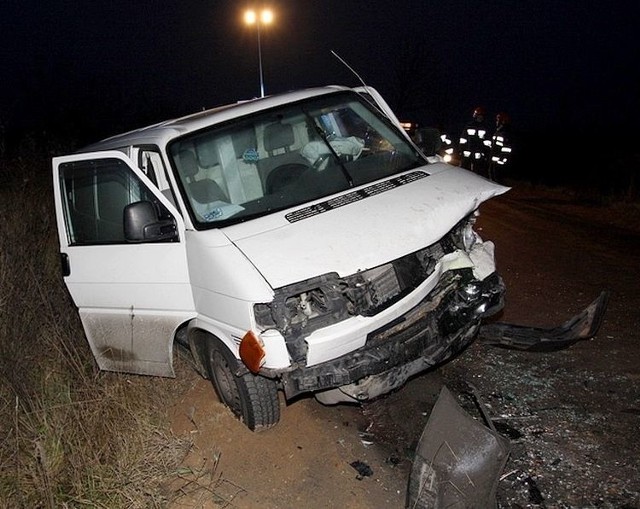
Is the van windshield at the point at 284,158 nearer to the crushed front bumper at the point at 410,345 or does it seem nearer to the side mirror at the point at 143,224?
the side mirror at the point at 143,224

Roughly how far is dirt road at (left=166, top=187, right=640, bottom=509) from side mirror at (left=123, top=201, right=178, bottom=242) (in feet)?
4.56

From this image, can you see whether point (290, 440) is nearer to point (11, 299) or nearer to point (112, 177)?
point (112, 177)

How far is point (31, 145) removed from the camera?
474 inches

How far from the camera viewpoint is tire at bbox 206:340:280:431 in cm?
355

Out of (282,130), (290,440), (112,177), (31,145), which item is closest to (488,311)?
(290,440)

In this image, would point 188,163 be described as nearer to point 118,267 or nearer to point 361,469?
point 118,267

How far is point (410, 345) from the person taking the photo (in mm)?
3258

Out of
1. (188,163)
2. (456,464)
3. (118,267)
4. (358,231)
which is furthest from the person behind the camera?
(118,267)

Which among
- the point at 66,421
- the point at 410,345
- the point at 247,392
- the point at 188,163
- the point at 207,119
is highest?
the point at 207,119

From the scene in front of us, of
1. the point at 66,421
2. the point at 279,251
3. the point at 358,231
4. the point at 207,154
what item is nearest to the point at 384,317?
the point at 358,231

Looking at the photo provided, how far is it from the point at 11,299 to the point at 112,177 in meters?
1.81

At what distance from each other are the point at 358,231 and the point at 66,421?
2.20 meters

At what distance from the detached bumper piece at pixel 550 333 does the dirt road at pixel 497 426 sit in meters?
0.14

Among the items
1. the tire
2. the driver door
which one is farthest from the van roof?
the tire
